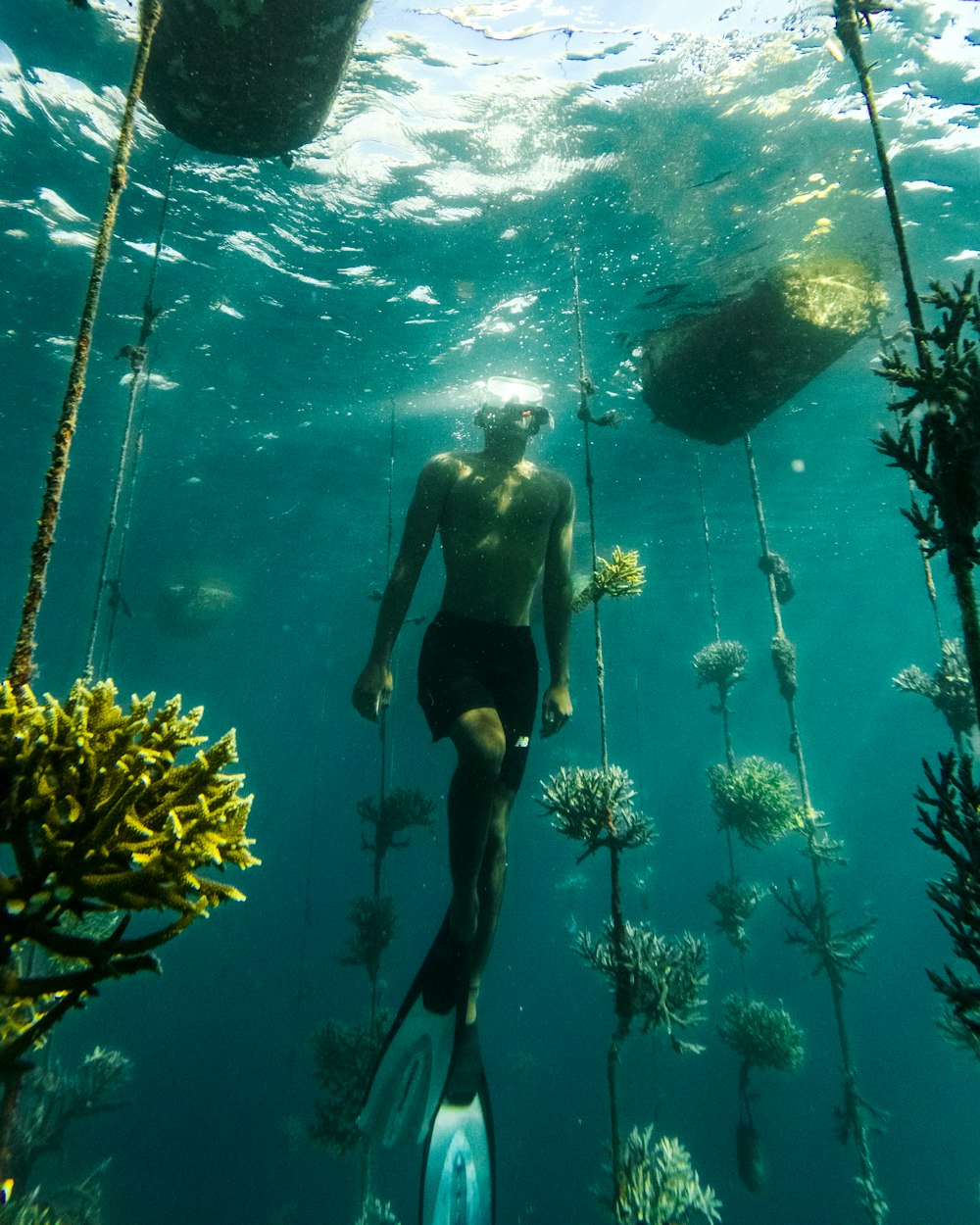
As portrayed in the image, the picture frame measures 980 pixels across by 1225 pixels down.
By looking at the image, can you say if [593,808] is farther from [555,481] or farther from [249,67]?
[249,67]

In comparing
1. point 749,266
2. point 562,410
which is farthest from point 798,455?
point 749,266

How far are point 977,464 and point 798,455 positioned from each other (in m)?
21.7

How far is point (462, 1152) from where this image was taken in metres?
4.65

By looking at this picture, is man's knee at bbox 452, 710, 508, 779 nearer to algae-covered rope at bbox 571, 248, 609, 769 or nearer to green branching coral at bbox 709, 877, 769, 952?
algae-covered rope at bbox 571, 248, 609, 769

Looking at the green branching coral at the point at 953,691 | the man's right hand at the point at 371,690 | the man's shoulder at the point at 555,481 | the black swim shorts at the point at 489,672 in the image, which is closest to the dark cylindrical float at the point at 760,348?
the green branching coral at the point at 953,691

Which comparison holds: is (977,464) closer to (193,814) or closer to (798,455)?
(193,814)

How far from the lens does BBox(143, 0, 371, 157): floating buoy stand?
4602mm

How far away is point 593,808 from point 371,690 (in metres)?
2.01

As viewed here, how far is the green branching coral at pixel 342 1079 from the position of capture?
809 cm

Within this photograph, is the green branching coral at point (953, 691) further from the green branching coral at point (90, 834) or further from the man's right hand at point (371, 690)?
the green branching coral at point (90, 834)

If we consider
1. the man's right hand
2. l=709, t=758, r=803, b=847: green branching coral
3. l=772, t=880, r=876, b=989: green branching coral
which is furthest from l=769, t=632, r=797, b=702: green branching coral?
the man's right hand

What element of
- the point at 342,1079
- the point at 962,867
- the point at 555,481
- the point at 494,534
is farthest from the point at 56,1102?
the point at 962,867

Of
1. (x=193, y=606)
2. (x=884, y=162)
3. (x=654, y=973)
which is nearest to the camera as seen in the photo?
(x=884, y=162)

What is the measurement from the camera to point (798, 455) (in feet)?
70.9
